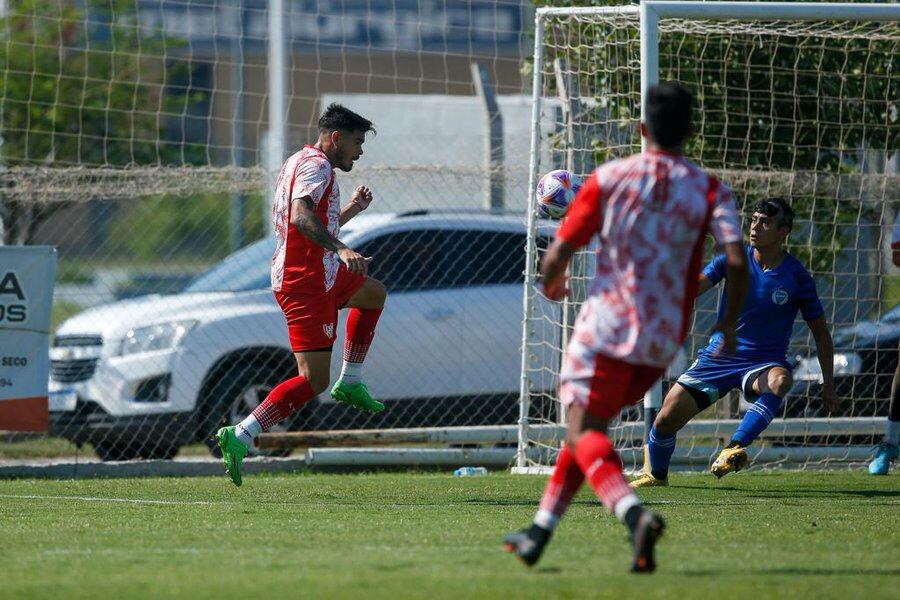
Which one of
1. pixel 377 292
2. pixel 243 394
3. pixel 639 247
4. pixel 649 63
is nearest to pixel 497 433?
pixel 243 394

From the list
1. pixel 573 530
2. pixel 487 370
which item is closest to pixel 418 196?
pixel 487 370

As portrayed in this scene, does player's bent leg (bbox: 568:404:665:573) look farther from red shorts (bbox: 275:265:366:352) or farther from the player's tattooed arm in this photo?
red shorts (bbox: 275:265:366:352)

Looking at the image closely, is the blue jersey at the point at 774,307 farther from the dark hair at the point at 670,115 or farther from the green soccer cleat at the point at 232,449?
the dark hair at the point at 670,115

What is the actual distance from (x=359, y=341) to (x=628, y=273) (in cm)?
411

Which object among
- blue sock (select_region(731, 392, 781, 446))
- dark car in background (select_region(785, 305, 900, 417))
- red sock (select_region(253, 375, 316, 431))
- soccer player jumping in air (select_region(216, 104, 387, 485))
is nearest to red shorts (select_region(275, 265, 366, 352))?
soccer player jumping in air (select_region(216, 104, 387, 485))

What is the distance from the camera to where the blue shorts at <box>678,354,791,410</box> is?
8.96 metres

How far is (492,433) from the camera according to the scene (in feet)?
37.3

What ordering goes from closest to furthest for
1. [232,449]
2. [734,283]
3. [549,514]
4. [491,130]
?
[549,514]
[734,283]
[232,449]
[491,130]

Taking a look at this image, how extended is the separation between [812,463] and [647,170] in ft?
22.4

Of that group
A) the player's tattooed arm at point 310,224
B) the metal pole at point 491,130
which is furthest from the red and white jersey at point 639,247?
the metal pole at point 491,130

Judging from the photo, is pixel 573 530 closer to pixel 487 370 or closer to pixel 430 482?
pixel 430 482

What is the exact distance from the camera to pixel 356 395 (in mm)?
9133

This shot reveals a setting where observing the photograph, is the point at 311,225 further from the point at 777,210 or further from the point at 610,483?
the point at 610,483

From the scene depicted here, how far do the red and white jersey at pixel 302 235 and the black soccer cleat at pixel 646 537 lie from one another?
376 centimetres
